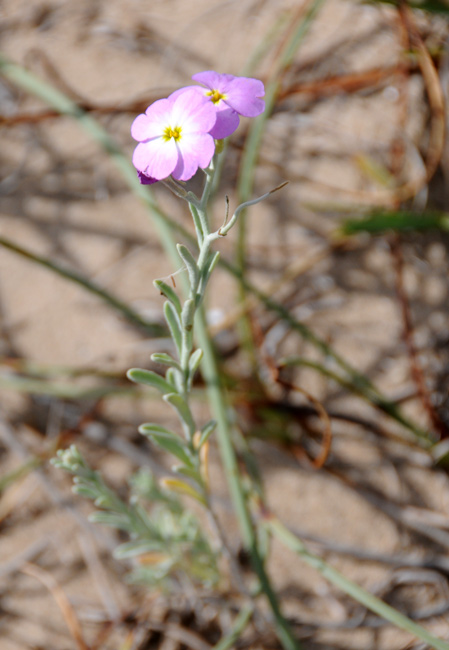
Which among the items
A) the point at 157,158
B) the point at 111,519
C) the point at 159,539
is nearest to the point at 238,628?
the point at 159,539

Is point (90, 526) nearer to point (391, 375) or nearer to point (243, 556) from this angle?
point (243, 556)

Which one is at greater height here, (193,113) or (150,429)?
(193,113)

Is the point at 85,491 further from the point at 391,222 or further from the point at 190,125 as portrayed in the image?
the point at 391,222

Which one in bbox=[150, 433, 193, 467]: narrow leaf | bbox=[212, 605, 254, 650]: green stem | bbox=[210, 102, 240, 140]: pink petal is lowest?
bbox=[212, 605, 254, 650]: green stem

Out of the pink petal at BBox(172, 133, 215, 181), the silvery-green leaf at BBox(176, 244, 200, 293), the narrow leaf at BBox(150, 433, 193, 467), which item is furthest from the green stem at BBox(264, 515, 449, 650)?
the pink petal at BBox(172, 133, 215, 181)

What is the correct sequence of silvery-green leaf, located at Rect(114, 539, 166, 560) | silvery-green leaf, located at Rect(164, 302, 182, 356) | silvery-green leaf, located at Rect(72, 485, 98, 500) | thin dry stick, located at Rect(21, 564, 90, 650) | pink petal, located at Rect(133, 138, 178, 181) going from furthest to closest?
thin dry stick, located at Rect(21, 564, 90, 650)
silvery-green leaf, located at Rect(114, 539, 166, 560)
silvery-green leaf, located at Rect(72, 485, 98, 500)
silvery-green leaf, located at Rect(164, 302, 182, 356)
pink petal, located at Rect(133, 138, 178, 181)

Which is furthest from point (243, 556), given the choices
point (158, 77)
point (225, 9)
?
point (225, 9)

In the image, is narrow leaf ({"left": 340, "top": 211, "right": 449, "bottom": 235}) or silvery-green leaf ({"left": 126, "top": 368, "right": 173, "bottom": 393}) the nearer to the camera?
silvery-green leaf ({"left": 126, "top": 368, "right": 173, "bottom": 393})

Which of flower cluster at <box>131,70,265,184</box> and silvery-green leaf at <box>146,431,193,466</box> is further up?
flower cluster at <box>131,70,265,184</box>

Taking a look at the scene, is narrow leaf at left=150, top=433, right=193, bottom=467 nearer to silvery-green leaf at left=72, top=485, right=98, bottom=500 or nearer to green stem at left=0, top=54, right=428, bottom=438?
silvery-green leaf at left=72, top=485, right=98, bottom=500
